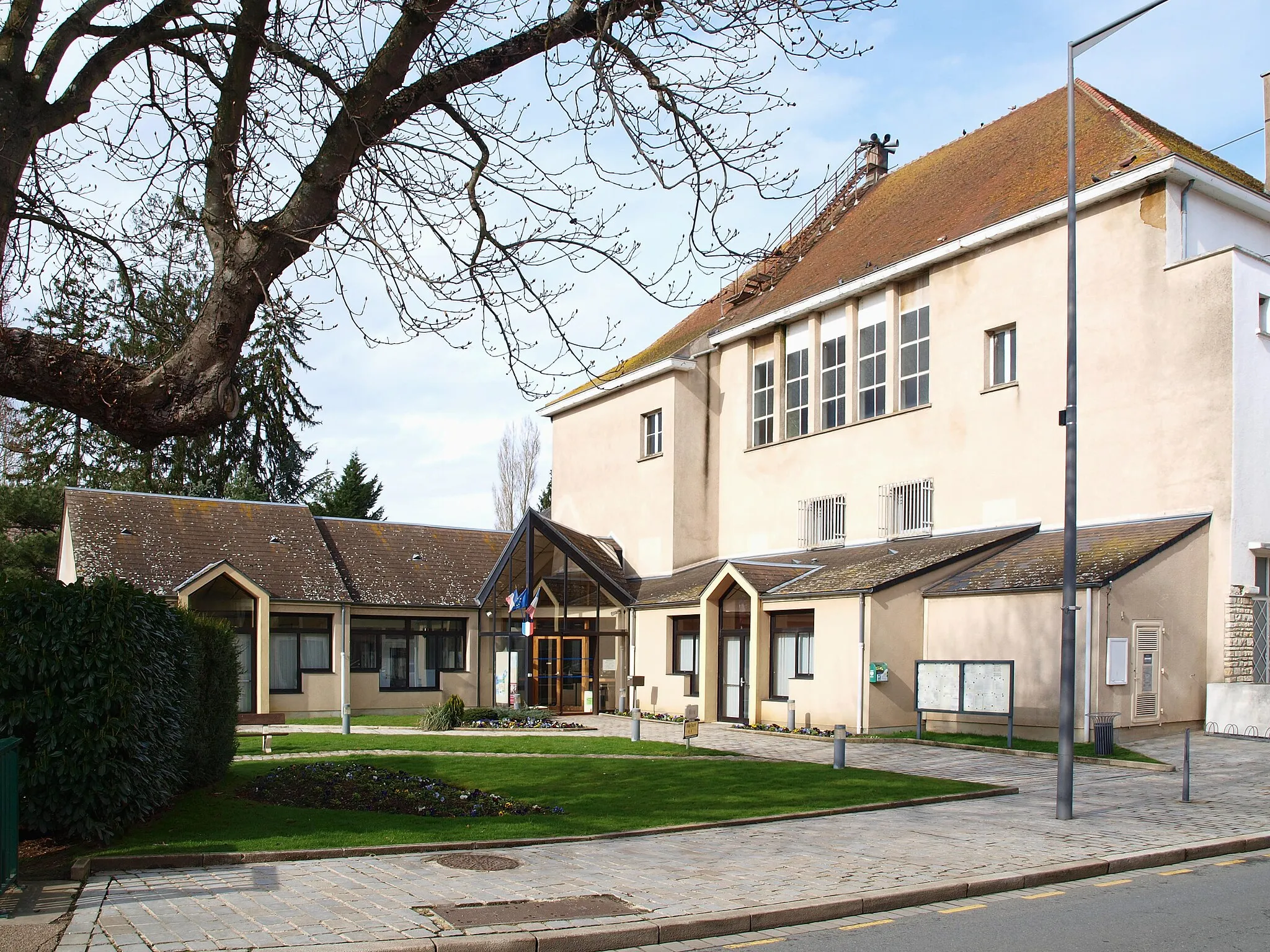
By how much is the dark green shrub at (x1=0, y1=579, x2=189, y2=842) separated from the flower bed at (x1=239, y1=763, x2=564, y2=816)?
106 inches

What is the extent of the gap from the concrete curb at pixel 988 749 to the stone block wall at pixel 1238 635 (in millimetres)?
4601

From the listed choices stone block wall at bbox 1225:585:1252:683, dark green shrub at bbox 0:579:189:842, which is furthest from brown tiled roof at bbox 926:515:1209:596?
dark green shrub at bbox 0:579:189:842

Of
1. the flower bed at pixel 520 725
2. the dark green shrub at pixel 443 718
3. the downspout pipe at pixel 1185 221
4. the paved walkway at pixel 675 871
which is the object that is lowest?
the flower bed at pixel 520 725

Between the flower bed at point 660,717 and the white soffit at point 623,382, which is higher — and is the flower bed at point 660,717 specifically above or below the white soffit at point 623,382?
below

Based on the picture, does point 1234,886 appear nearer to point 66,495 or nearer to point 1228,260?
point 1228,260

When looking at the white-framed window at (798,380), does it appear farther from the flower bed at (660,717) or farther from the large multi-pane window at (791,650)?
the flower bed at (660,717)

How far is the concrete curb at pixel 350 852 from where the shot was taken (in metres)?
9.72

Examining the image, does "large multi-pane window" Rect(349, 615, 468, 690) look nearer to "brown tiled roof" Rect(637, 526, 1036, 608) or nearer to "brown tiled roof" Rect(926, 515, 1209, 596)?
"brown tiled roof" Rect(637, 526, 1036, 608)

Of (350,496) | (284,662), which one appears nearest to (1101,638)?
(284,662)

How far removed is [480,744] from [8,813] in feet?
45.4

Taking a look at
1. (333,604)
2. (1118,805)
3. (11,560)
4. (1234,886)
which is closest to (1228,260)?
(1118,805)

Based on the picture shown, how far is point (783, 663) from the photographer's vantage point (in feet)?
92.1

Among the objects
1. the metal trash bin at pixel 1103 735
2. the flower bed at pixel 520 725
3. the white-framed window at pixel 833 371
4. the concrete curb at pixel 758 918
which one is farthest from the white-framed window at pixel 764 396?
the concrete curb at pixel 758 918

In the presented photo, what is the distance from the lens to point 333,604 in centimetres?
3412
